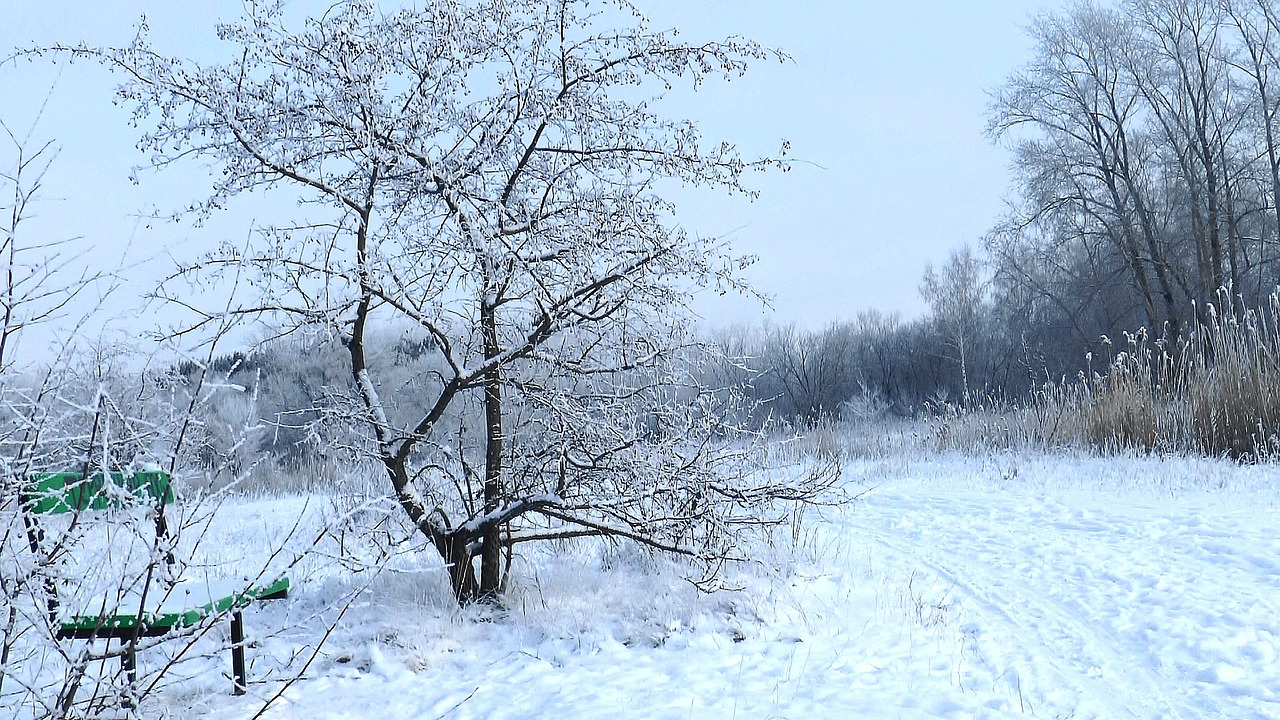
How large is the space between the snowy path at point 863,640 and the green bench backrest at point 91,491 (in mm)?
731

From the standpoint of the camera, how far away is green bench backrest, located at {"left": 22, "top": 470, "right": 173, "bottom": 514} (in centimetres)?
246

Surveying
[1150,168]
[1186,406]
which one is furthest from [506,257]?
[1150,168]

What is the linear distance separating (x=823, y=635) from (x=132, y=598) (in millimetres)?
3144

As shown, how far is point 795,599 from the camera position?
16.5 ft

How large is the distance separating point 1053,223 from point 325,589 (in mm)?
22923

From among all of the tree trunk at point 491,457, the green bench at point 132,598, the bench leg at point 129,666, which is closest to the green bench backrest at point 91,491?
the green bench at point 132,598

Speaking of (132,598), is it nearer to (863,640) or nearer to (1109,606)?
(863,640)

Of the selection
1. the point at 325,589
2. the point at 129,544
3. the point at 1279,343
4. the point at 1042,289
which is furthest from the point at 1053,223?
the point at 129,544

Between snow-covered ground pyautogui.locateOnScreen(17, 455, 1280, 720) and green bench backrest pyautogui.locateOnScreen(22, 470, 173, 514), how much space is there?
1.83ft

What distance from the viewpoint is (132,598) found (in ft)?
11.7

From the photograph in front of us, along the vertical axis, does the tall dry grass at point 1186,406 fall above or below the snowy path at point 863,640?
above

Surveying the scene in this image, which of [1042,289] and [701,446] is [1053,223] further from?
[701,446]

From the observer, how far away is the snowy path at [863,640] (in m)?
3.58

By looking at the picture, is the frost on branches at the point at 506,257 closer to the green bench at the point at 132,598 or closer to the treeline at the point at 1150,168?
the green bench at the point at 132,598
